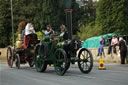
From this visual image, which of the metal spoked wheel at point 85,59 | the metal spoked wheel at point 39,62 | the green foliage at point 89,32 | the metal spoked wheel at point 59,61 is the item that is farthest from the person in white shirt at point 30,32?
the green foliage at point 89,32

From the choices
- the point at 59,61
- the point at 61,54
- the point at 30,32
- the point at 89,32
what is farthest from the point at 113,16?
the point at 59,61

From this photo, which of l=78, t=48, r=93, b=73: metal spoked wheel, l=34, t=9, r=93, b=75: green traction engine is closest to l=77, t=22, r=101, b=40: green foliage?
l=34, t=9, r=93, b=75: green traction engine

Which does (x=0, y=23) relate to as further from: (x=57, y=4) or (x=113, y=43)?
(x=113, y=43)

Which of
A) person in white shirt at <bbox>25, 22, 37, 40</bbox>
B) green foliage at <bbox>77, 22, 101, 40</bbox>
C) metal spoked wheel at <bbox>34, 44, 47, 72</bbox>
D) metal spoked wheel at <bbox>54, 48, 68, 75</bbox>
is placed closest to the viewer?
metal spoked wheel at <bbox>54, 48, 68, 75</bbox>

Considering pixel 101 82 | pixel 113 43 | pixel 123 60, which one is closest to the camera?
pixel 101 82

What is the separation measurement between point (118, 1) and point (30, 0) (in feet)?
50.7

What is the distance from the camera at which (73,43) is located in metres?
12.9

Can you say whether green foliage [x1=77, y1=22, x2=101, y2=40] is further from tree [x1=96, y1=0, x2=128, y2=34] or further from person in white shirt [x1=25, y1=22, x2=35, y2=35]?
person in white shirt [x1=25, y1=22, x2=35, y2=35]

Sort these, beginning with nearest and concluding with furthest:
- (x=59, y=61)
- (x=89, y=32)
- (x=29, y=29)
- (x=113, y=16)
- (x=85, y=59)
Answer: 1. (x=59, y=61)
2. (x=85, y=59)
3. (x=29, y=29)
4. (x=89, y=32)
5. (x=113, y=16)

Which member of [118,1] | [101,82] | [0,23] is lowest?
[101,82]

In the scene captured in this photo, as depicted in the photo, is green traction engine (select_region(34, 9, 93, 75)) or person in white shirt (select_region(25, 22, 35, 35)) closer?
green traction engine (select_region(34, 9, 93, 75))

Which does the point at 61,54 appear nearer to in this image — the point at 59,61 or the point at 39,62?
the point at 59,61

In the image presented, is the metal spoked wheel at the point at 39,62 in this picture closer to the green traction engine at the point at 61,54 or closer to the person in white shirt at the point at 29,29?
the green traction engine at the point at 61,54

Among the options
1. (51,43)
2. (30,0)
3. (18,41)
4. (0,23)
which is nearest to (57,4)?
(30,0)
